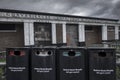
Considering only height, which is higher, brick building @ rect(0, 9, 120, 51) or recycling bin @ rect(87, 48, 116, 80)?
brick building @ rect(0, 9, 120, 51)

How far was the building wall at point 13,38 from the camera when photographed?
27609 mm

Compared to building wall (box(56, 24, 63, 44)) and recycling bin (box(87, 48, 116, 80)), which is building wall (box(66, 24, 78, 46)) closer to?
building wall (box(56, 24, 63, 44))

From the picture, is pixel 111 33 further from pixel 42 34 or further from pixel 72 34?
pixel 42 34

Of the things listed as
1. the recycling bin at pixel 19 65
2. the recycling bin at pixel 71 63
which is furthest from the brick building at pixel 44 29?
the recycling bin at pixel 71 63

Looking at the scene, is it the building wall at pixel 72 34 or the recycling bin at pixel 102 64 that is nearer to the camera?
the recycling bin at pixel 102 64

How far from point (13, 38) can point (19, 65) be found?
24154 mm

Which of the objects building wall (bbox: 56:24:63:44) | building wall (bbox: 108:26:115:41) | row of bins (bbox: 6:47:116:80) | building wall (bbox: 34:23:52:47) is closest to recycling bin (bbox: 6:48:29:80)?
row of bins (bbox: 6:47:116:80)

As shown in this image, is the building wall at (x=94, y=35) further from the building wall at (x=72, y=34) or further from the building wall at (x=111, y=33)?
the building wall at (x=72, y=34)

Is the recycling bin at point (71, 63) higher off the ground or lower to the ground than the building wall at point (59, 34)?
lower

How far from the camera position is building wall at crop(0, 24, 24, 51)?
27.6 m

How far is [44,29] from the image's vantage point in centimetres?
3095

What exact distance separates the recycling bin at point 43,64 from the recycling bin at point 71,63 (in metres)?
0.14

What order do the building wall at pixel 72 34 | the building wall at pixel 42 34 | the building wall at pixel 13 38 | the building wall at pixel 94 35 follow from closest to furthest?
the building wall at pixel 13 38 < the building wall at pixel 42 34 < the building wall at pixel 72 34 < the building wall at pixel 94 35

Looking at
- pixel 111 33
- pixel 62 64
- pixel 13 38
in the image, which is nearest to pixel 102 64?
pixel 62 64
